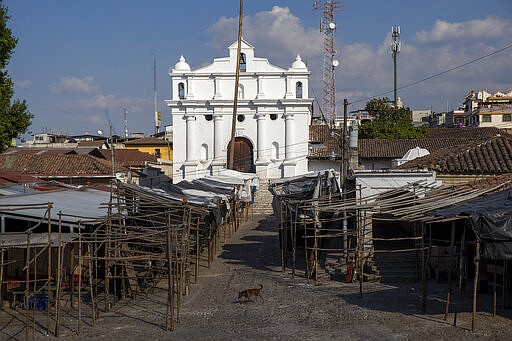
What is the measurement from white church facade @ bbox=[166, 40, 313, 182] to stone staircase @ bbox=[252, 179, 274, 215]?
2695 millimetres

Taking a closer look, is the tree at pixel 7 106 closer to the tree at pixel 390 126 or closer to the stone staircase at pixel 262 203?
the stone staircase at pixel 262 203

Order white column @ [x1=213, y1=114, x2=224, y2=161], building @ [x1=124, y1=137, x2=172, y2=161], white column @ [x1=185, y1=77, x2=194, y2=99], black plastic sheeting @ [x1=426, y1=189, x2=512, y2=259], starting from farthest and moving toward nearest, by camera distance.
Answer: building @ [x1=124, y1=137, x2=172, y2=161] → white column @ [x1=185, y1=77, x2=194, y2=99] → white column @ [x1=213, y1=114, x2=224, y2=161] → black plastic sheeting @ [x1=426, y1=189, x2=512, y2=259]

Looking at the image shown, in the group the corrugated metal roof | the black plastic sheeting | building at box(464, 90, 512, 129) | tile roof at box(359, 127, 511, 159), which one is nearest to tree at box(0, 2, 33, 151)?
the corrugated metal roof

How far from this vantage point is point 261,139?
38500 millimetres

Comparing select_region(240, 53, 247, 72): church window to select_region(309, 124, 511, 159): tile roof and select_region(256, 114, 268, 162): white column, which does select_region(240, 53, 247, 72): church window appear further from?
select_region(309, 124, 511, 159): tile roof

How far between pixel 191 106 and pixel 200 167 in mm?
3910

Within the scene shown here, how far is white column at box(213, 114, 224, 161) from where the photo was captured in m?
38.5

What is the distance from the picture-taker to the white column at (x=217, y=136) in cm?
3853

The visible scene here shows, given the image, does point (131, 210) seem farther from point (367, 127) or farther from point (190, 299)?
point (367, 127)

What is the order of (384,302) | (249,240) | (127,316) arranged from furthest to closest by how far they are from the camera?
(249,240)
(384,302)
(127,316)

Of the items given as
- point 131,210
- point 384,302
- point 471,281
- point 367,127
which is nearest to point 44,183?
point 131,210

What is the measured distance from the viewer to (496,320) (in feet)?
37.7

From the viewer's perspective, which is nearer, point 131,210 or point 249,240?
point 131,210

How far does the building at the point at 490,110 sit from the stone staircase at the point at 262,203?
30.9 m
